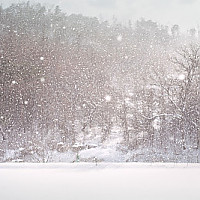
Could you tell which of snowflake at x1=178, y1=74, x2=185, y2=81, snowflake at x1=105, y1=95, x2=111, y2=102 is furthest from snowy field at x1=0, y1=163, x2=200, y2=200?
snowflake at x1=105, y1=95, x2=111, y2=102

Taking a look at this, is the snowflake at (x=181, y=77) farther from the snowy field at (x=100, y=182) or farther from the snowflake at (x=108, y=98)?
the snowy field at (x=100, y=182)

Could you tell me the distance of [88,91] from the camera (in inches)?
1421

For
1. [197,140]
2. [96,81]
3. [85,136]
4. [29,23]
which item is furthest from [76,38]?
[197,140]

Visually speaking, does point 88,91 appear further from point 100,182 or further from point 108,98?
point 100,182

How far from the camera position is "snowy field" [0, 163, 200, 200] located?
16.0 feet

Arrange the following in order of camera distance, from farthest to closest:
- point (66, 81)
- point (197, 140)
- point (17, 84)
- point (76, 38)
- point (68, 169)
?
point (76, 38) < point (66, 81) < point (17, 84) < point (197, 140) < point (68, 169)

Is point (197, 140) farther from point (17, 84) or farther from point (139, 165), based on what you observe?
point (17, 84)

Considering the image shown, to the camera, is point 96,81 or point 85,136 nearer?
point 85,136

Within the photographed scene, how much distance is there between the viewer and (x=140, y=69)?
4725 centimetres

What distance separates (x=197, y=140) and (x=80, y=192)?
1806 cm

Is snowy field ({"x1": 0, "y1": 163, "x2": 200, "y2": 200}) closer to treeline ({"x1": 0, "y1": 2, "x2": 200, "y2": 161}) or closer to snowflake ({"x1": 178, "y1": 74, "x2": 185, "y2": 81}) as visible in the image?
treeline ({"x1": 0, "y1": 2, "x2": 200, "y2": 161})

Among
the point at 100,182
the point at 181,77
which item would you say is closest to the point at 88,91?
the point at 181,77

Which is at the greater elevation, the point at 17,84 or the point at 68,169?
the point at 17,84

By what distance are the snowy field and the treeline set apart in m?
14.0
